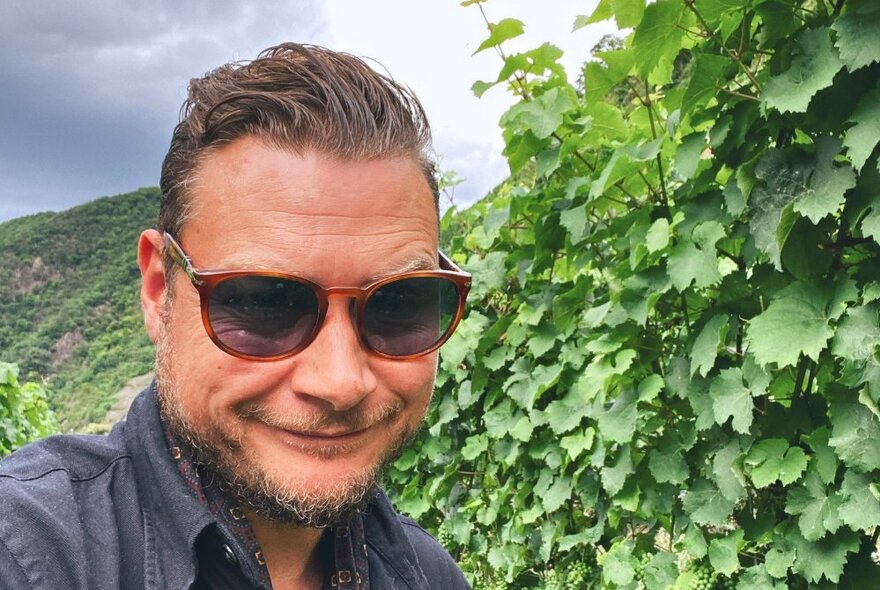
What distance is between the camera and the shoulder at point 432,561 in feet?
5.56

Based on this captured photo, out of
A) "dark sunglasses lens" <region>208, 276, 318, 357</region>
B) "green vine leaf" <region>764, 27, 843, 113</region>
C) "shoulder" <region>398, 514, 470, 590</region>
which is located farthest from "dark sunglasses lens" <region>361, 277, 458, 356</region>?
"green vine leaf" <region>764, 27, 843, 113</region>

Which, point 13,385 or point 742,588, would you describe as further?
point 13,385

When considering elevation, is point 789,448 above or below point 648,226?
below

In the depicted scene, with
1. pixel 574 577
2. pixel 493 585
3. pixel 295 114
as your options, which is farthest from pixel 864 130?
pixel 493 585

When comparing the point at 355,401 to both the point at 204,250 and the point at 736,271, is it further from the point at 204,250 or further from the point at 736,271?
the point at 736,271

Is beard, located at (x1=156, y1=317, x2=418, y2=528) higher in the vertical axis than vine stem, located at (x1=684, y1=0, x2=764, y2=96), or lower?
lower

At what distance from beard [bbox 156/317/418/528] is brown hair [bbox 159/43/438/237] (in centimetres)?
37

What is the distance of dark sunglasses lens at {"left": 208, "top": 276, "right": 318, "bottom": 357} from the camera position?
4.09ft

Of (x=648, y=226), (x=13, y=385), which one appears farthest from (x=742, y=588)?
(x=13, y=385)

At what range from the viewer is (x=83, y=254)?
61875 mm

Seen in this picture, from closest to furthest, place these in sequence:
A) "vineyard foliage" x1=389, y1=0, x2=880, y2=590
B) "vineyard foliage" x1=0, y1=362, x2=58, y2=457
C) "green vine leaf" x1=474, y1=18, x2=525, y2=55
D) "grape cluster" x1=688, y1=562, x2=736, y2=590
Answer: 1. "vineyard foliage" x1=389, y1=0, x2=880, y2=590
2. "grape cluster" x1=688, y1=562, x2=736, y2=590
3. "green vine leaf" x1=474, y1=18, x2=525, y2=55
4. "vineyard foliage" x1=0, y1=362, x2=58, y2=457

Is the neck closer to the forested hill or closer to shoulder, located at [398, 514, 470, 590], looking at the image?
shoulder, located at [398, 514, 470, 590]

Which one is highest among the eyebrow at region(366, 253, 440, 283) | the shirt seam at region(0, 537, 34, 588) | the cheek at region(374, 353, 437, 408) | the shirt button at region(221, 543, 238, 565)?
the eyebrow at region(366, 253, 440, 283)

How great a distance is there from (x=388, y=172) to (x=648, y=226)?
1.00m
